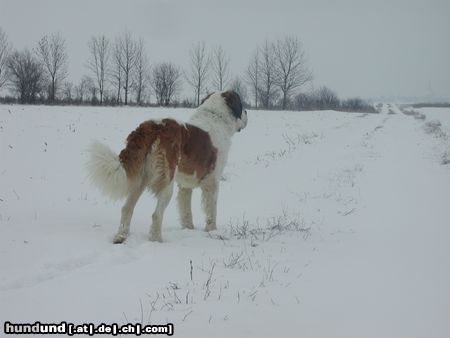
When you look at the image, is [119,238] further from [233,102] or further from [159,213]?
[233,102]

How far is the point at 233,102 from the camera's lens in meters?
6.33

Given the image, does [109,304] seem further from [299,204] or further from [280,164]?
[280,164]

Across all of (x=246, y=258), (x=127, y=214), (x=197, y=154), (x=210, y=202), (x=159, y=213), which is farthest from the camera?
(x=210, y=202)

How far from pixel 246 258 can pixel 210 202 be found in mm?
1737

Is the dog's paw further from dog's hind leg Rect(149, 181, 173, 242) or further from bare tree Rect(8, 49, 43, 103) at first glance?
bare tree Rect(8, 49, 43, 103)

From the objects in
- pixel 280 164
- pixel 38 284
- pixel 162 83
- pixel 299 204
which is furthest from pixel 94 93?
pixel 38 284

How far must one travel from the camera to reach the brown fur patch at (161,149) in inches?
189

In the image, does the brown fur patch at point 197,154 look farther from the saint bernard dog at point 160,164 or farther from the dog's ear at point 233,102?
the dog's ear at point 233,102

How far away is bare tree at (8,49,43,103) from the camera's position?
46031 millimetres

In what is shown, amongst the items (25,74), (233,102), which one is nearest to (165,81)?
(25,74)

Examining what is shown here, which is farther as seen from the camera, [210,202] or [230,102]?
[230,102]

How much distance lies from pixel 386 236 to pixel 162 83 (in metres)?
51.6

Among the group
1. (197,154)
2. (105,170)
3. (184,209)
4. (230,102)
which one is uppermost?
(230,102)

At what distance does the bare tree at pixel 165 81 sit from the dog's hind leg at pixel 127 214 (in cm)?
4976
